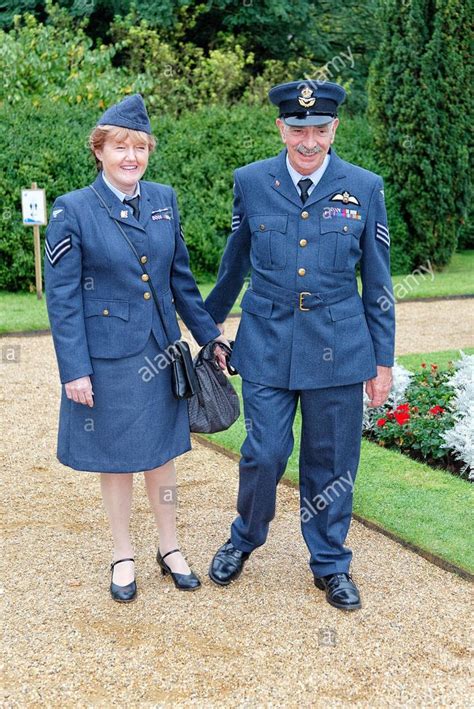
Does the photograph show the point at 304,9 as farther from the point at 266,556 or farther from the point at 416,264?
the point at 266,556

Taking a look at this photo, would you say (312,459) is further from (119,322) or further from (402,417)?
(402,417)

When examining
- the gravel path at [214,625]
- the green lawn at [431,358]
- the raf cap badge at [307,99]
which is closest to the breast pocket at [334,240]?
the raf cap badge at [307,99]

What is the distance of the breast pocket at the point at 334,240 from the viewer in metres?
3.72

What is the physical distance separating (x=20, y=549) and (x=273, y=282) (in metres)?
1.77

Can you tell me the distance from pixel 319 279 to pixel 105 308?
83 cm

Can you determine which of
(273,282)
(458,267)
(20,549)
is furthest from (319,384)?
(458,267)

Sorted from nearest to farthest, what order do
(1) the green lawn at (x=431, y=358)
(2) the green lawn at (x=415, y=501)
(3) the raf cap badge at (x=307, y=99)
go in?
(3) the raf cap badge at (x=307, y=99), (2) the green lawn at (x=415, y=501), (1) the green lawn at (x=431, y=358)

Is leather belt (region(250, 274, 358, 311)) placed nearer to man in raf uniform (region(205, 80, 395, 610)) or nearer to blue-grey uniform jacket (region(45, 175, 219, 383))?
man in raf uniform (region(205, 80, 395, 610))

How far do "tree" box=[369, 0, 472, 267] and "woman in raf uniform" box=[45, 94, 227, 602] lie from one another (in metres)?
10.6

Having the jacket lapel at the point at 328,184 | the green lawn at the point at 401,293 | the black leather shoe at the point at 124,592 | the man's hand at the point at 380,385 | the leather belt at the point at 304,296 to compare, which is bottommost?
the green lawn at the point at 401,293

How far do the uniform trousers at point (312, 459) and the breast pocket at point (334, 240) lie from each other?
49 cm

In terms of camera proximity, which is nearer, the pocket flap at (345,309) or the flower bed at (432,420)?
the pocket flap at (345,309)

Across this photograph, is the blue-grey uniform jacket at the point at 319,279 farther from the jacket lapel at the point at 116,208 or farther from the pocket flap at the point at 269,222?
the jacket lapel at the point at 116,208

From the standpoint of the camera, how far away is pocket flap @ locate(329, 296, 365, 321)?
3766 mm
